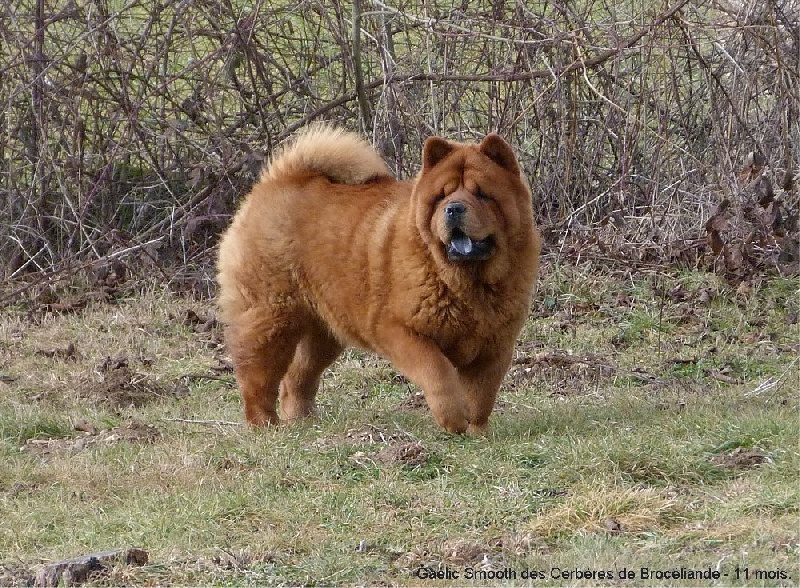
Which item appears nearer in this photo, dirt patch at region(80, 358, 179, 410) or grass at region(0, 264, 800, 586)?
grass at region(0, 264, 800, 586)

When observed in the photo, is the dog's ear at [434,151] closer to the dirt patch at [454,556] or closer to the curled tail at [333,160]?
the curled tail at [333,160]

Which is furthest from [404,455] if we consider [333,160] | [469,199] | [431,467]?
[333,160]

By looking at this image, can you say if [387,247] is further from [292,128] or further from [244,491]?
[292,128]

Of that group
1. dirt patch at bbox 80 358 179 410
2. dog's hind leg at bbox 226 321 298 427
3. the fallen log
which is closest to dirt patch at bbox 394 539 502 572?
the fallen log

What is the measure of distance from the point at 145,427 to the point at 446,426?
1.75m

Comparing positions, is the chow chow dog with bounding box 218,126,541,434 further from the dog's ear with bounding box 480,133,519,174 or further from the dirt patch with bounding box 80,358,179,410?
the dirt patch with bounding box 80,358,179,410

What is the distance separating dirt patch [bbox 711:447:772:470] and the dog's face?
158 cm

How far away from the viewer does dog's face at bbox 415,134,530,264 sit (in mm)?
5758

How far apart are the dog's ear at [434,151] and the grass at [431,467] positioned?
1.41 meters

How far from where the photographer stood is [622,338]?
8.12m

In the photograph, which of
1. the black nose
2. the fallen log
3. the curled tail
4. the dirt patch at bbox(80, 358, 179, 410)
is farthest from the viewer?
the dirt patch at bbox(80, 358, 179, 410)

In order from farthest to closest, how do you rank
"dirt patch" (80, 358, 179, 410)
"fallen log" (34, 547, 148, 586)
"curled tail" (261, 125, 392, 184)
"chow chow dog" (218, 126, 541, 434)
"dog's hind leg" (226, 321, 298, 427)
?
"dirt patch" (80, 358, 179, 410)
"curled tail" (261, 125, 392, 184)
"dog's hind leg" (226, 321, 298, 427)
"chow chow dog" (218, 126, 541, 434)
"fallen log" (34, 547, 148, 586)

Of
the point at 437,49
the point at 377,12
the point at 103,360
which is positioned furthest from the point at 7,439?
the point at 437,49

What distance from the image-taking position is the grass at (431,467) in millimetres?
4180
